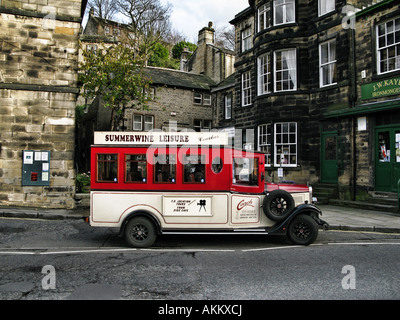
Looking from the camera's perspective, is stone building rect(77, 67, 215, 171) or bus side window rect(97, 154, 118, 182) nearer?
bus side window rect(97, 154, 118, 182)

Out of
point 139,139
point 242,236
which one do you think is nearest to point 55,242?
point 139,139

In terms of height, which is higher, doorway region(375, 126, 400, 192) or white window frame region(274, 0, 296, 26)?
white window frame region(274, 0, 296, 26)

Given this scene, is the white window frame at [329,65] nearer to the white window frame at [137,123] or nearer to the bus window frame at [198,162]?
the bus window frame at [198,162]

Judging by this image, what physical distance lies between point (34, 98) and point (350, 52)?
525 inches

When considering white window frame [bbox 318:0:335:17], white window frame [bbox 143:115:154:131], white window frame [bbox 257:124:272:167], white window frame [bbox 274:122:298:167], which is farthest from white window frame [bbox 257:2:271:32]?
white window frame [bbox 143:115:154:131]

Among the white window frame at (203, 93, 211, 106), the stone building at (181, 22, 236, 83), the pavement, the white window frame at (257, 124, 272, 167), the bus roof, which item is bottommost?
the pavement

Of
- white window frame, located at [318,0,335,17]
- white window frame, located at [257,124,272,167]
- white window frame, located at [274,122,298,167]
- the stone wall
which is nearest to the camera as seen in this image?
white window frame, located at [318,0,335,17]

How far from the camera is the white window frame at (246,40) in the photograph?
21.2 metres

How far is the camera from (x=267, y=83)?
17656 mm

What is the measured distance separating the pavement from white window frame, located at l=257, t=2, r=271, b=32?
35.3ft

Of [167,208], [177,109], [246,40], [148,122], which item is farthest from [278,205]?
[177,109]

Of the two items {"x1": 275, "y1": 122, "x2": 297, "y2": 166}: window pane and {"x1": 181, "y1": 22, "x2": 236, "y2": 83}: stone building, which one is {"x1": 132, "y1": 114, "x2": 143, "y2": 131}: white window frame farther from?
{"x1": 275, "y1": 122, "x2": 297, "y2": 166}: window pane

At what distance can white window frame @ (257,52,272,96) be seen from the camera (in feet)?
57.4

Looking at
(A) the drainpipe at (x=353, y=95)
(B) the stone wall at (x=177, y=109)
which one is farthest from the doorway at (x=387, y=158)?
(B) the stone wall at (x=177, y=109)
